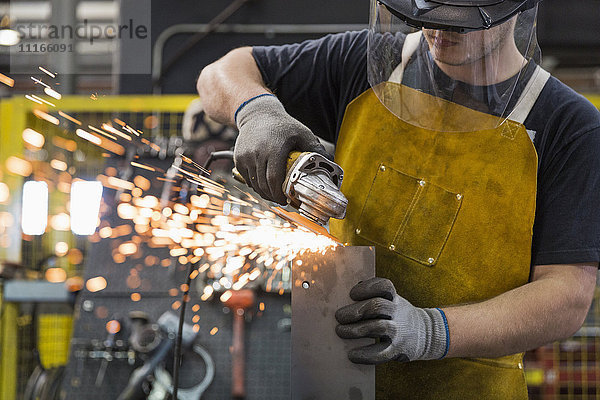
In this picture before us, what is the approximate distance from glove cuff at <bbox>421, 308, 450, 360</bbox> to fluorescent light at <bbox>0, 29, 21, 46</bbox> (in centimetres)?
457

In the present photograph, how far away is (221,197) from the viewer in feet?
11.3

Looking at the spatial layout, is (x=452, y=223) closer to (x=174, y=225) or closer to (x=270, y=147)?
(x=270, y=147)

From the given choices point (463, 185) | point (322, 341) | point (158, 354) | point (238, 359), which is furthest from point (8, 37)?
point (322, 341)

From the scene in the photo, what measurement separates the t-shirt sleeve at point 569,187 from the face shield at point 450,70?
0.46 feet

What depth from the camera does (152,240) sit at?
3488 mm

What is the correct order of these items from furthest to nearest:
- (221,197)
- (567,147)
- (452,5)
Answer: (221,197) < (567,147) < (452,5)

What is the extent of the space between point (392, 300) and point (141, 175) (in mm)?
2501

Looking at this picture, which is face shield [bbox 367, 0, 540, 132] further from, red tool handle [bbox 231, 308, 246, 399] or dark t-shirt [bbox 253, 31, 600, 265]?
red tool handle [bbox 231, 308, 246, 399]

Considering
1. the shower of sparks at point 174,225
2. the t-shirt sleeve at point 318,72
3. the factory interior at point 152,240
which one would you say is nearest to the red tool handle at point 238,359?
the factory interior at point 152,240

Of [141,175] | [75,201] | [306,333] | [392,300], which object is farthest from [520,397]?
[75,201]

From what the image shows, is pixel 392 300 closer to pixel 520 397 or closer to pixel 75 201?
pixel 520 397

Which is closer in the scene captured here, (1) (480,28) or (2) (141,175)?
(1) (480,28)

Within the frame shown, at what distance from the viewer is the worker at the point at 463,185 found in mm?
1437

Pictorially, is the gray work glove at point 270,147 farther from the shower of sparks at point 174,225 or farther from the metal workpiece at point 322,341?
the shower of sparks at point 174,225
